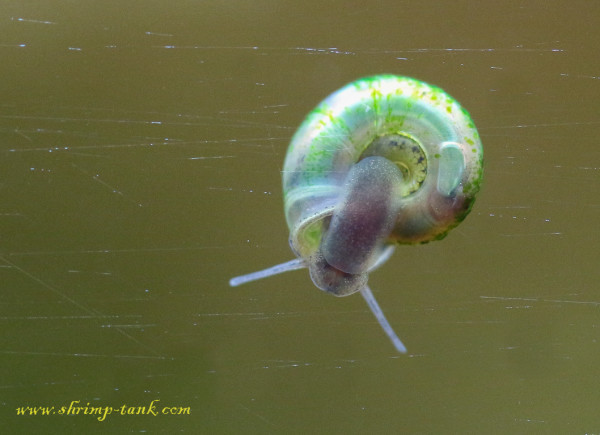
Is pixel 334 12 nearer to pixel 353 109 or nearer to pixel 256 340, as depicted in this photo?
pixel 353 109

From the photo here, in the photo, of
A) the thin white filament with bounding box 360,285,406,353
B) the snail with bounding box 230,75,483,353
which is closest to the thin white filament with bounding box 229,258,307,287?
the snail with bounding box 230,75,483,353

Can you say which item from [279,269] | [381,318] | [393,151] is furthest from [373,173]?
[381,318]

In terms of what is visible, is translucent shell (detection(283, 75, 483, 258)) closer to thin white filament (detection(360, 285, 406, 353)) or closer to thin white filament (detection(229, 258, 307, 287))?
thin white filament (detection(229, 258, 307, 287))

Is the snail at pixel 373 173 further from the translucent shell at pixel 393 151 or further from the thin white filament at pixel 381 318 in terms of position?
the thin white filament at pixel 381 318

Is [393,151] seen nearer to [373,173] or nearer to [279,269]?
[373,173]

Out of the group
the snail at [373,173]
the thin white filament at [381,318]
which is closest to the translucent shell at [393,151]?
the snail at [373,173]

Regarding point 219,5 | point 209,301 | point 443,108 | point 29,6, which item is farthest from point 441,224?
point 29,6
